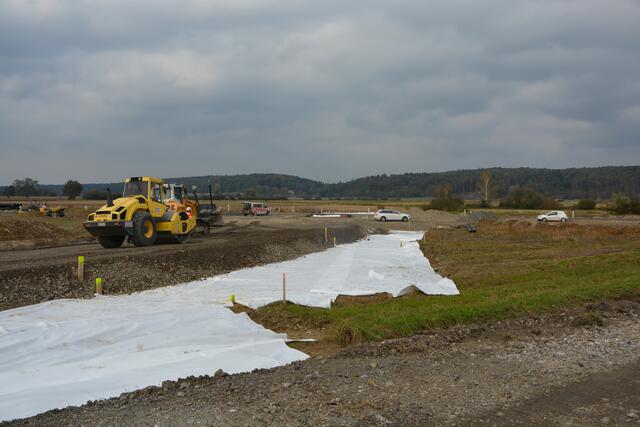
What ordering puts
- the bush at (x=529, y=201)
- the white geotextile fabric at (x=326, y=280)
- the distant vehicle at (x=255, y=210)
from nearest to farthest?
the white geotextile fabric at (x=326, y=280) → the distant vehicle at (x=255, y=210) → the bush at (x=529, y=201)

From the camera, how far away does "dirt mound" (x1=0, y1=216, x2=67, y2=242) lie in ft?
94.4

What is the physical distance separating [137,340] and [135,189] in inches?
543

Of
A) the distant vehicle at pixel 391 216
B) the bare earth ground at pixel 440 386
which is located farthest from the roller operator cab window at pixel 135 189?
the distant vehicle at pixel 391 216

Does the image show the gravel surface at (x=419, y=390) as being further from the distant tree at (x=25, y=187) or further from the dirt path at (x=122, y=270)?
the distant tree at (x=25, y=187)

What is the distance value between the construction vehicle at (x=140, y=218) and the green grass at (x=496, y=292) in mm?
9939

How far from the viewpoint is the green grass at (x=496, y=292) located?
418 inches

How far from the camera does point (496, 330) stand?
10.0m

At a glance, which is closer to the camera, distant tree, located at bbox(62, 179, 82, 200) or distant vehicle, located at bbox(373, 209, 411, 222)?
distant vehicle, located at bbox(373, 209, 411, 222)

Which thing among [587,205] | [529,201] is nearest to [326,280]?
[587,205]

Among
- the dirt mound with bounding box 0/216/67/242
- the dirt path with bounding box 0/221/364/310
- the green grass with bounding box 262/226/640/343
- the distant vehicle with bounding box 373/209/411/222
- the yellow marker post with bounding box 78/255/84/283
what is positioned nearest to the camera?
the green grass with bounding box 262/226/640/343

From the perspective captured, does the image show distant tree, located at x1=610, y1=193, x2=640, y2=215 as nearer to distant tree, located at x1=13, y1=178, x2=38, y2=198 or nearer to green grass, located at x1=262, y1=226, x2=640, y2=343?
green grass, located at x1=262, y1=226, x2=640, y2=343

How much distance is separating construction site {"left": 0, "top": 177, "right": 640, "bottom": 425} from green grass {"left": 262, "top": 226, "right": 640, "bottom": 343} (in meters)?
0.06

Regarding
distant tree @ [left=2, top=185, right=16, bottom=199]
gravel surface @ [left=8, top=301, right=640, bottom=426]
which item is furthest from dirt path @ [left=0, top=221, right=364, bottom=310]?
distant tree @ [left=2, top=185, right=16, bottom=199]

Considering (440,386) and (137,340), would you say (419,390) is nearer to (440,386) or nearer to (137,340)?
(440,386)
